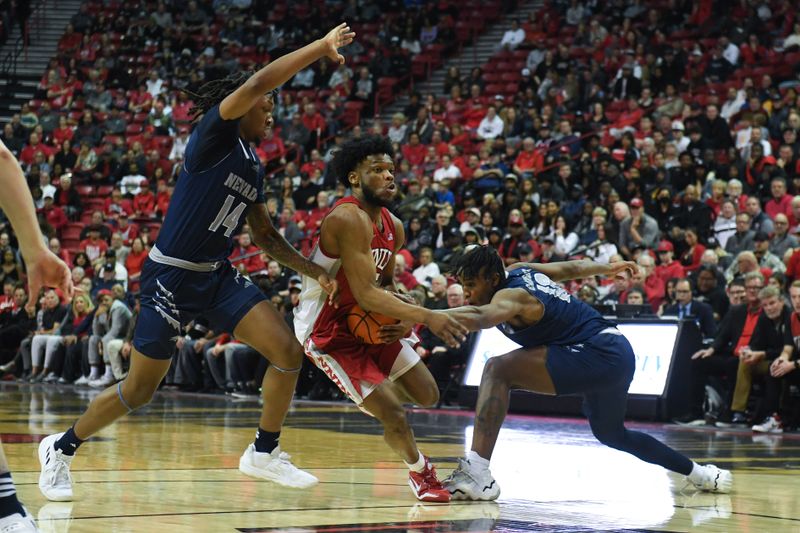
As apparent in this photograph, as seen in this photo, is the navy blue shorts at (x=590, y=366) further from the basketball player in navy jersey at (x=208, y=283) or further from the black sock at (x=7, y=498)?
the black sock at (x=7, y=498)

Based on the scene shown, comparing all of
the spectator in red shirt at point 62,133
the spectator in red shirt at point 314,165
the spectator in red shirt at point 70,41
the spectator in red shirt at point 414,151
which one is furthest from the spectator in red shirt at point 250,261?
the spectator in red shirt at point 70,41

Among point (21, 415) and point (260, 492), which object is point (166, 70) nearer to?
point (21, 415)

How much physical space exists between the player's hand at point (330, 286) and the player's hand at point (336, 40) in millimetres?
1129

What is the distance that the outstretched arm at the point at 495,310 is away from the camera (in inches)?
212

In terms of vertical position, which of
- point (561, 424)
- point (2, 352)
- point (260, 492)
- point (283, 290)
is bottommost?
point (2, 352)

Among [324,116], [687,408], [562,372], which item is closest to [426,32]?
[324,116]

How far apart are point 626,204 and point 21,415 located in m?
8.31

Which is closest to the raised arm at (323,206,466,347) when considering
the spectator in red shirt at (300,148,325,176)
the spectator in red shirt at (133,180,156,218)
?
the spectator in red shirt at (300,148,325,176)

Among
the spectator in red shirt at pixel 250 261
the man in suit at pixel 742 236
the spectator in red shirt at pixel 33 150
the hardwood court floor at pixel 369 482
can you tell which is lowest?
the spectator in red shirt at pixel 33 150

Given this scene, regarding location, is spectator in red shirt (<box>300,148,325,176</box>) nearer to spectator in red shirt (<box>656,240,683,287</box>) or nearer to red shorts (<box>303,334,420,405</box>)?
spectator in red shirt (<box>656,240,683,287</box>)

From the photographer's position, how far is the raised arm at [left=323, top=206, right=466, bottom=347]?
557cm

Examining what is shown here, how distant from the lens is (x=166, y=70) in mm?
27453

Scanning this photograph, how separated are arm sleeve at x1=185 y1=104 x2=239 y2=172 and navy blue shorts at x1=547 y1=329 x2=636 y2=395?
6.29 feet

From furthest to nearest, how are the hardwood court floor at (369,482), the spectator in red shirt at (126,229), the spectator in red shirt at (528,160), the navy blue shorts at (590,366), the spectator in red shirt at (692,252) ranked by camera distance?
the spectator in red shirt at (126,229), the spectator in red shirt at (528,160), the spectator in red shirt at (692,252), the navy blue shorts at (590,366), the hardwood court floor at (369,482)
